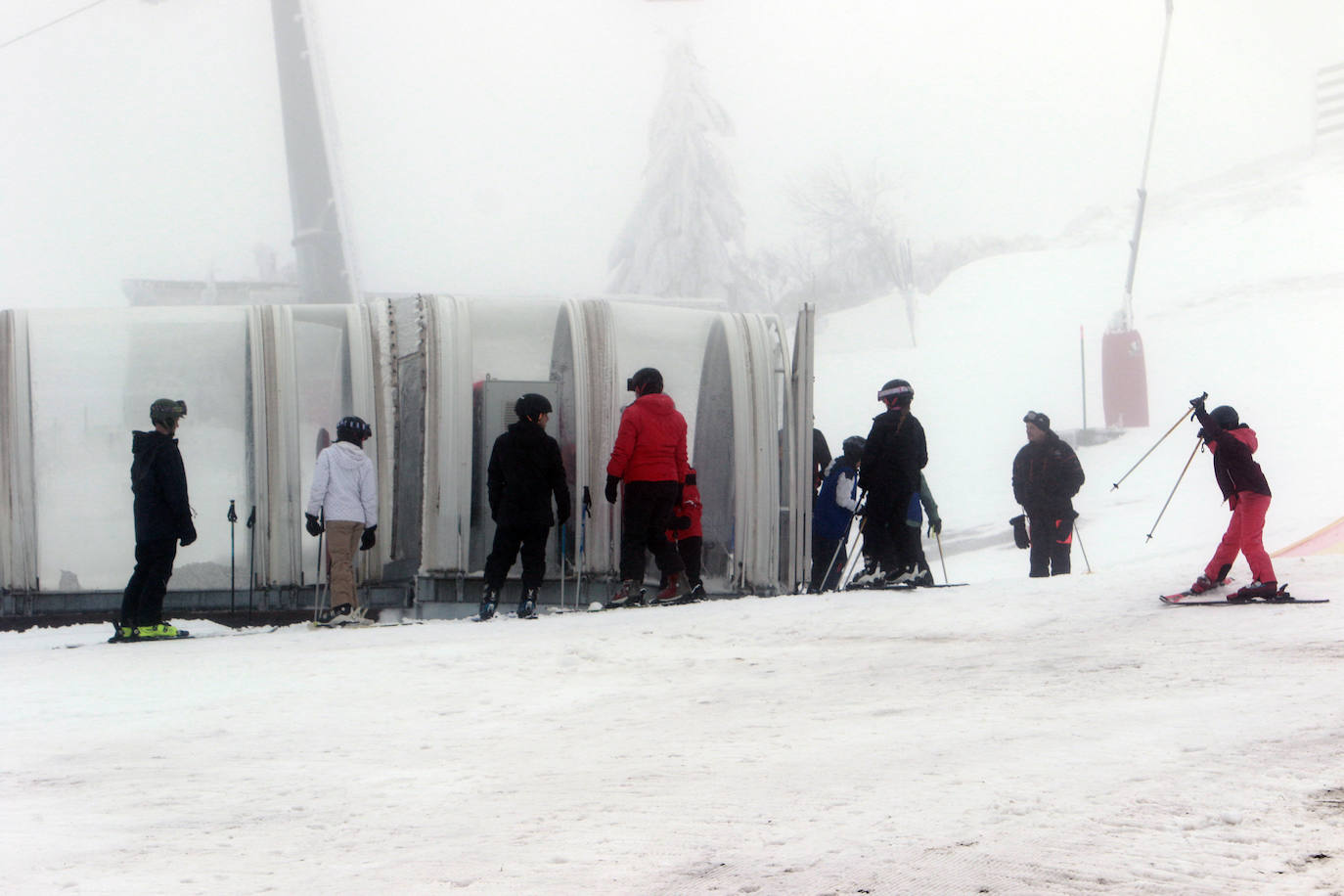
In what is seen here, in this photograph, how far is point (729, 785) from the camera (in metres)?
4.50

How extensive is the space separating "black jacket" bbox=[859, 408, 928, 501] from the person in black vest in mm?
1246

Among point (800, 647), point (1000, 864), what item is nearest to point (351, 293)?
point (800, 647)

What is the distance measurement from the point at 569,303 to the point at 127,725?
5.34m

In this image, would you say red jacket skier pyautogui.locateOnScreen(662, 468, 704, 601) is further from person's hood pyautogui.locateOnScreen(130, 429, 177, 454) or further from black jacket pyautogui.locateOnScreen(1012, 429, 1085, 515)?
person's hood pyautogui.locateOnScreen(130, 429, 177, 454)

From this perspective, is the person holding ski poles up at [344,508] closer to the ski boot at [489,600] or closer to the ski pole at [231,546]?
the ski pole at [231,546]

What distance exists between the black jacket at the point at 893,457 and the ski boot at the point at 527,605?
2.26 m

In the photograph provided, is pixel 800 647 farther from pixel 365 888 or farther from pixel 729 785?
pixel 365 888

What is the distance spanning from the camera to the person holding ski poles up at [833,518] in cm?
1063

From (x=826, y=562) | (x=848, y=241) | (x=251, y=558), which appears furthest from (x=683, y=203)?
(x=251, y=558)

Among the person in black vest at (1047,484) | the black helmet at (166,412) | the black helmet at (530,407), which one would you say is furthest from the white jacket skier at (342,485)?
the person in black vest at (1047,484)

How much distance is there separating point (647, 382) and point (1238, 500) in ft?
12.0

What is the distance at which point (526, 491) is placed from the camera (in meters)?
9.32

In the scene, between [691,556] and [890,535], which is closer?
[890,535]

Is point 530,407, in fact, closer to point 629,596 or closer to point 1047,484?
point 629,596
